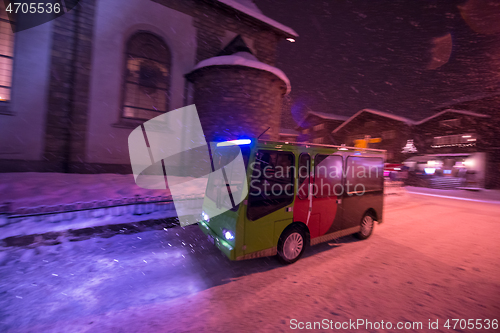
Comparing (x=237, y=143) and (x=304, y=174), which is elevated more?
(x=237, y=143)

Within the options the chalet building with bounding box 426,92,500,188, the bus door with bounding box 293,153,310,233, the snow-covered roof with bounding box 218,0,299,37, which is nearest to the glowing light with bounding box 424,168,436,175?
the chalet building with bounding box 426,92,500,188

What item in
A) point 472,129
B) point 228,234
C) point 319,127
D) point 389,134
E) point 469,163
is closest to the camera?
point 228,234

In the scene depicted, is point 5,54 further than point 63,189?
Yes

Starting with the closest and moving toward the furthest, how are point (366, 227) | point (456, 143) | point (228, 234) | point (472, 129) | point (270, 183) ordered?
Answer: point (228, 234), point (270, 183), point (366, 227), point (472, 129), point (456, 143)

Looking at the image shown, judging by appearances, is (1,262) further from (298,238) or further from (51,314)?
(298,238)

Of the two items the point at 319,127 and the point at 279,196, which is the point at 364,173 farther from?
the point at 319,127

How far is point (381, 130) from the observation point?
31.3 metres

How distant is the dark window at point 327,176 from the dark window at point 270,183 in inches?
26.5

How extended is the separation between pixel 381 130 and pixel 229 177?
1332 inches

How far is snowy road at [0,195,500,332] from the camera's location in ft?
8.96

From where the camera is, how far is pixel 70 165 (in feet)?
30.3

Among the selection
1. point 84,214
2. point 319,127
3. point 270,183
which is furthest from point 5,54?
point 319,127

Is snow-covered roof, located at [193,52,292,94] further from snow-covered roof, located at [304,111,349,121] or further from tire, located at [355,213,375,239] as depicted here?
snow-covered roof, located at [304,111,349,121]

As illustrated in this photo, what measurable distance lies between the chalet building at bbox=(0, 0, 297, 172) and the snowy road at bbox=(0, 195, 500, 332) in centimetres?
641
